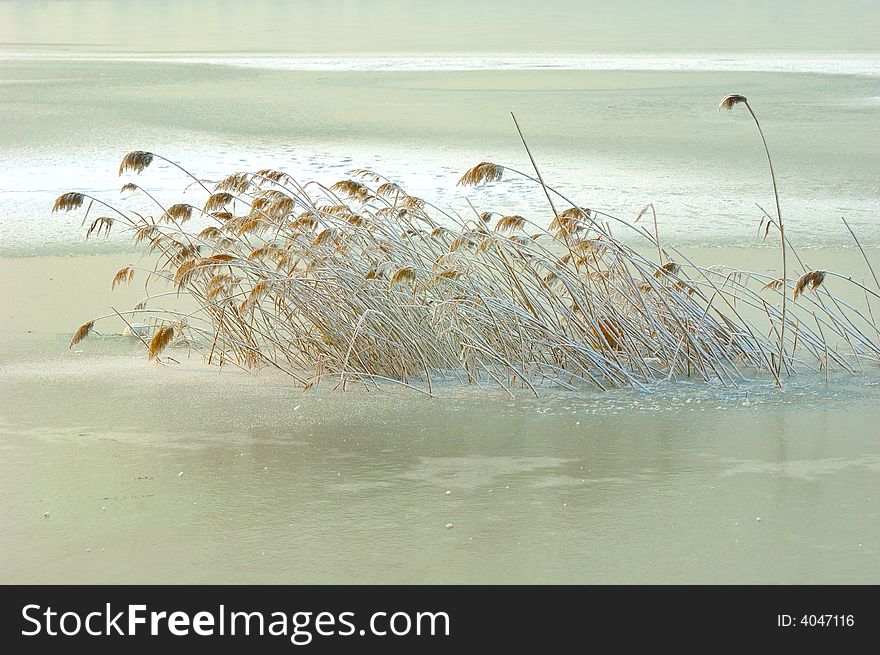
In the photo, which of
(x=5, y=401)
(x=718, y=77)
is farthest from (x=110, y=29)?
(x=5, y=401)

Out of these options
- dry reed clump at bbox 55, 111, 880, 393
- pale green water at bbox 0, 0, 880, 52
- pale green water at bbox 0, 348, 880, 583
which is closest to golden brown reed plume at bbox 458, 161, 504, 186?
dry reed clump at bbox 55, 111, 880, 393

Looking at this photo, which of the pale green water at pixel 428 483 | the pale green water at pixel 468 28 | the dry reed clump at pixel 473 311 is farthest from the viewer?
the pale green water at pixel 468 28

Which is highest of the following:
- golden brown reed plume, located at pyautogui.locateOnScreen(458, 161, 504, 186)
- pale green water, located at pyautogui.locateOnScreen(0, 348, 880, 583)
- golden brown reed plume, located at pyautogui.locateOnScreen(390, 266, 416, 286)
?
golden brown reed plume, located at pyautogui.locateOnScreen(458, 161, 504, 186)

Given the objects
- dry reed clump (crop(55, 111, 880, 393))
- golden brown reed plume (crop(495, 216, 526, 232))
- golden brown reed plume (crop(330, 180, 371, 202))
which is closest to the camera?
golden brown reed plume (crop(495, 216, 526, 232))

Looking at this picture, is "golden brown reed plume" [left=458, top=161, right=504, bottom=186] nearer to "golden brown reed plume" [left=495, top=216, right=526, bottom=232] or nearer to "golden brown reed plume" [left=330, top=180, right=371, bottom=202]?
"golden brown reed plume" [left=495, top=216, right=526, bottom=232]

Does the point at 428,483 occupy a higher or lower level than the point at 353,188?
lower

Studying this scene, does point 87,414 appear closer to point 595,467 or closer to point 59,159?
point 595,467

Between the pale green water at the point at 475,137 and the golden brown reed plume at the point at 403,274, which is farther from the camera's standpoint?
the pale green water at the point at 475,137

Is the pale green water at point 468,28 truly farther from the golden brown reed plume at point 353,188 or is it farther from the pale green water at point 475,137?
the golden brown reed plume at point 353,188

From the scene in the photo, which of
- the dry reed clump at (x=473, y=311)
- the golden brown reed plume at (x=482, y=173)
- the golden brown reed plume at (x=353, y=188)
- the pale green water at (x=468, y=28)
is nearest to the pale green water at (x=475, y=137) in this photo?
the dry reed clump at (x=473, y=311)

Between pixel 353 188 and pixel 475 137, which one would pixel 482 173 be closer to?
pixel 353 188

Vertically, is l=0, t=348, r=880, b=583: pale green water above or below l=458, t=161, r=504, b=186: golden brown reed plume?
below

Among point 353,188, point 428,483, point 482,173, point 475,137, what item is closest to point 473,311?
point 353,188

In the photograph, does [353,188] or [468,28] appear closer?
[353,188]
